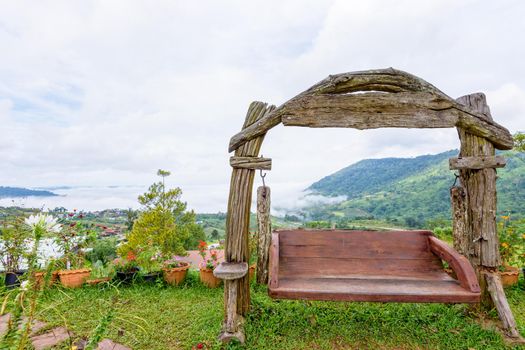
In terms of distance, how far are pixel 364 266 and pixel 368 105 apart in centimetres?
190

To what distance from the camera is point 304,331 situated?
3.29m

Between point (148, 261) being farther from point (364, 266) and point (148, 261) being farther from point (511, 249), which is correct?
point (511, 249)

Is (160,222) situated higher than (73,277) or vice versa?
(160,222)

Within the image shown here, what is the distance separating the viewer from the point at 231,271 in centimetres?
303

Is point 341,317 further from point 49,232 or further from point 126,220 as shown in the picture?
point 126,220

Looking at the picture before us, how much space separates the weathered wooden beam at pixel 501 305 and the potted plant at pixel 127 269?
16.2 ft

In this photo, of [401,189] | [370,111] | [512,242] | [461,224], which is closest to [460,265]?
[461,224]

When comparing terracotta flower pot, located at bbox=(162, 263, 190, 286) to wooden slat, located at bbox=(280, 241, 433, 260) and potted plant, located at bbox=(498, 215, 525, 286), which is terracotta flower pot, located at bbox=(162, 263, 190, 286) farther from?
potted plant, located at bbox=(498, 215, 525, 286)

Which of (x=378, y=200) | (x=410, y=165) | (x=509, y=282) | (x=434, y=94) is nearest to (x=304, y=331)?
(x=434, y=94)

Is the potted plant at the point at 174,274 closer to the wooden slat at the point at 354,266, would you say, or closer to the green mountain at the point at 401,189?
the wooden slat at the point at 354,266

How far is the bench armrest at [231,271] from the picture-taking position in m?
3.02

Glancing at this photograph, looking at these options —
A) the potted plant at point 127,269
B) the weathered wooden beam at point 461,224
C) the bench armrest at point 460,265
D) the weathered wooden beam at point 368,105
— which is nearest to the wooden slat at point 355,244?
the bench armrest at point 460,265

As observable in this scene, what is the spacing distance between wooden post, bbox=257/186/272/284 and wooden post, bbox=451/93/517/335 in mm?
2510

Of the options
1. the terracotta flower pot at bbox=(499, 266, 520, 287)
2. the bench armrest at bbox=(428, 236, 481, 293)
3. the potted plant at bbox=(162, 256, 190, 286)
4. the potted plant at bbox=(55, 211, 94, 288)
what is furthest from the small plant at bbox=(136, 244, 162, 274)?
the terracotta flower pot at bbox=(499, 266, 520, 287)
